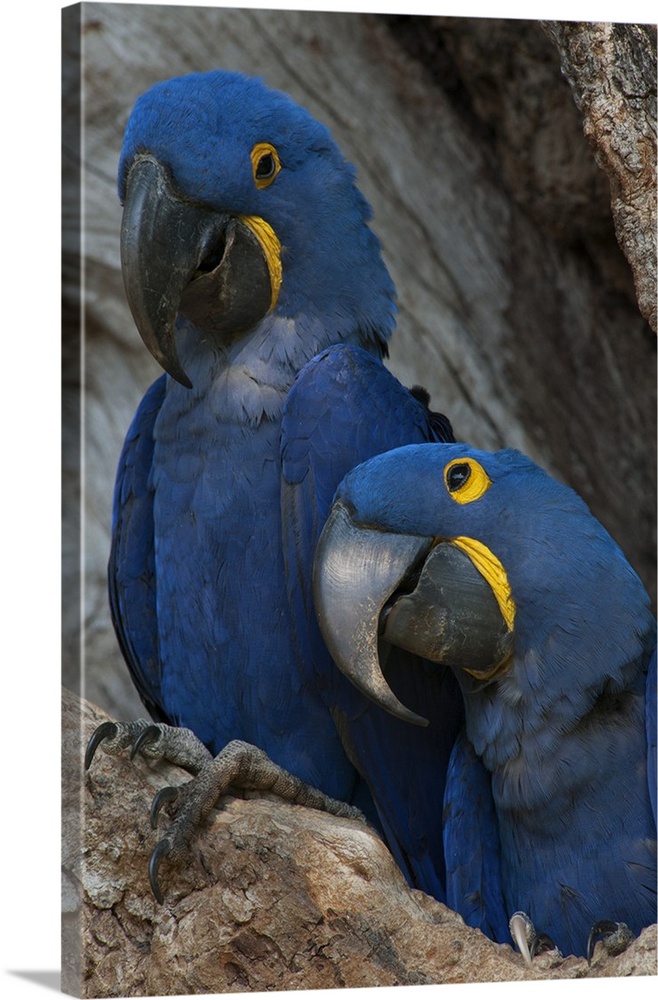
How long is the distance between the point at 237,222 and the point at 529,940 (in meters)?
1.56

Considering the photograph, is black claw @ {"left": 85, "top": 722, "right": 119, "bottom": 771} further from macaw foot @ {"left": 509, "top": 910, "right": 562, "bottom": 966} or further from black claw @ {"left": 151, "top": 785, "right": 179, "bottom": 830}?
macaw foot @ {"left": 509, "top": 910, "right": 562, "bottom": 966}

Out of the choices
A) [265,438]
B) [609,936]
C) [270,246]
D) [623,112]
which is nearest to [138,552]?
[265,438]

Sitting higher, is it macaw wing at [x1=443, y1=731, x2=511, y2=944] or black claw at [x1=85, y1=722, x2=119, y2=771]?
black claw at [x1=85, y1=722, x2=119, y2=771]

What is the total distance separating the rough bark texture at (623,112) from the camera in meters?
2.87

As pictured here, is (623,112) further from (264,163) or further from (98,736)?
(98,736)

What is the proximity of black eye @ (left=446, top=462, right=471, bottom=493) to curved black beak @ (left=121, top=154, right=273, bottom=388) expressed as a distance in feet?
1.76

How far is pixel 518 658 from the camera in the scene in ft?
8.60

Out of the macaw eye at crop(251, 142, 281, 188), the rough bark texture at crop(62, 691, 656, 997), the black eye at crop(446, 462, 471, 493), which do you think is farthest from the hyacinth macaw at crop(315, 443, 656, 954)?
the macaw eye at crop(251, 142, 281, 188)

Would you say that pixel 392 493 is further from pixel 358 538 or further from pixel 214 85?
pixel 214 85

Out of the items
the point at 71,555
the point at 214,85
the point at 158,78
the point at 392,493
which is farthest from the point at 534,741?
the point at 158,78

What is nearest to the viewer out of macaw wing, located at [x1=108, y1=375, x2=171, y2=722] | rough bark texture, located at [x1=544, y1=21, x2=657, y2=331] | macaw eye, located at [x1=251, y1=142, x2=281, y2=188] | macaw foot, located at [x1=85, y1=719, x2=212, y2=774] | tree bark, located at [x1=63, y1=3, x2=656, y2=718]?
macaw foot, located at [x1=85, y1=719, x2=212, y2=774]

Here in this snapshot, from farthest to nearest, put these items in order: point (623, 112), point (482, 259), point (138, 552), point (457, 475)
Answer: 1. point (482, 259)
2. point (138, 552)
3. point (623, 112)
4. point (457, 475)

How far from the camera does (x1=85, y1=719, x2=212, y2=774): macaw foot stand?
2551 mm

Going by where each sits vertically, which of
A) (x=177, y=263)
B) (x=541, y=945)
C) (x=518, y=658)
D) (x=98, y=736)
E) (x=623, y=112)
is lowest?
(x=541, y=945)
